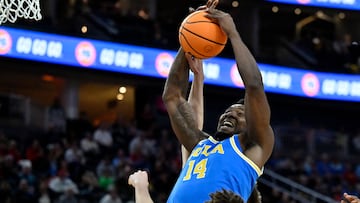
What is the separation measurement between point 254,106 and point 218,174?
420 mm

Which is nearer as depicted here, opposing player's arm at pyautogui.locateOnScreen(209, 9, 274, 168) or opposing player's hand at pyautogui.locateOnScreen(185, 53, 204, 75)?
opposing player's arm at pyautogui.locateOnScreen(209, 9, 274, 168)

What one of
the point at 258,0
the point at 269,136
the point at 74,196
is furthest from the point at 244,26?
the point at 269,136

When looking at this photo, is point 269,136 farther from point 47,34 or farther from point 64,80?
point 64,80

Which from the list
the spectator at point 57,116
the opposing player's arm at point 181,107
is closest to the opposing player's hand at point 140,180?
the opposing player's arm at point 181,107

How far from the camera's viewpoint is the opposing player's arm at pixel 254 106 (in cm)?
451

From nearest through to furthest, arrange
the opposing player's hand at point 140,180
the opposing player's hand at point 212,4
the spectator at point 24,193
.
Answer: the opposing player's hand at point 140,180, the opposing player's hand at point 212,4, the spectator at point 24,193

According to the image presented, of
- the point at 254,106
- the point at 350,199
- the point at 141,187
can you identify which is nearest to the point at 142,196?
the point at 141,187

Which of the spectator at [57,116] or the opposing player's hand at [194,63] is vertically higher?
the opposing player's hand at [194,63]

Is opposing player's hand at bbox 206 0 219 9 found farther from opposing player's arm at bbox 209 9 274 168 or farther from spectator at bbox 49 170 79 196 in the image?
spectator at bbox 49 170 79 196

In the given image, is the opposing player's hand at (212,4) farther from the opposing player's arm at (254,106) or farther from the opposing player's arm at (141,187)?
the opposing player's arm at (141,187)

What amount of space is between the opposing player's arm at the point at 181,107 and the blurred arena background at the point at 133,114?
823 centimetres

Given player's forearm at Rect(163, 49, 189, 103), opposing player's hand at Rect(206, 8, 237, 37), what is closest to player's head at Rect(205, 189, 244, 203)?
opposing player's hand at Rect(206, 8, 237, 37)

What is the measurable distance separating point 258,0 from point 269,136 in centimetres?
1606

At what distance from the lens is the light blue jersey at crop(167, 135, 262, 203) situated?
14.7ft
